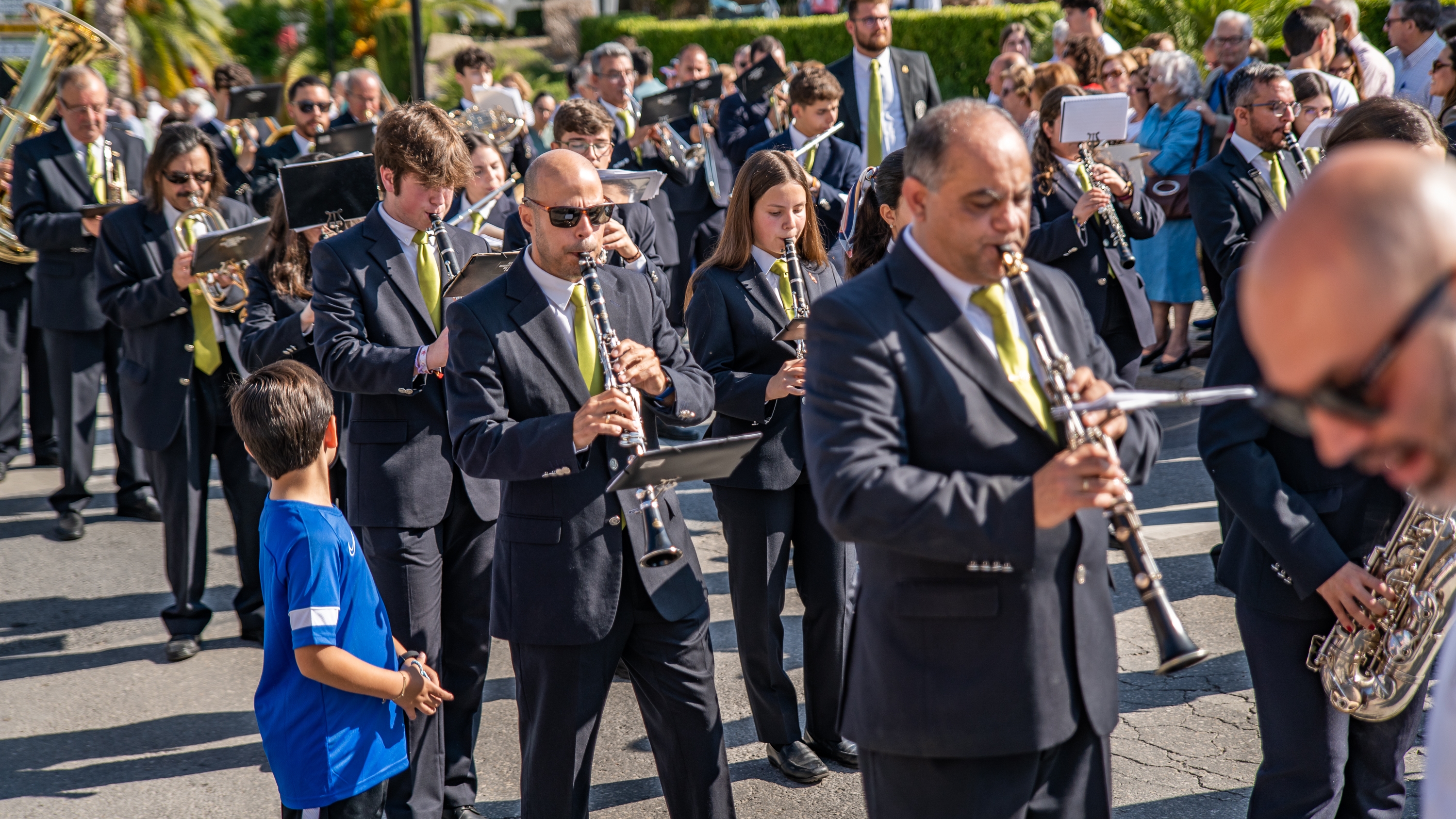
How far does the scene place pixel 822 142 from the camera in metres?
7.66

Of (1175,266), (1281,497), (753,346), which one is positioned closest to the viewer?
(1281,497)

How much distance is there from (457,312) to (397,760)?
4.10 ft

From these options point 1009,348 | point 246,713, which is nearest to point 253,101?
point 246,713

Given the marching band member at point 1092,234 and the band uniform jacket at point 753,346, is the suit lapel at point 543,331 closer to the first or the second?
the band uniform jacket at point 753,346

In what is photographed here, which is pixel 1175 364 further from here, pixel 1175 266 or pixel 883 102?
pixel 883 102

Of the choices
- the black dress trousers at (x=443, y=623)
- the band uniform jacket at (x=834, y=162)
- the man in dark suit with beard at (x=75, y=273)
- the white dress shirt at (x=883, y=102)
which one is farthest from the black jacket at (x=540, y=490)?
the white dress shirt at (x=883, y=102)

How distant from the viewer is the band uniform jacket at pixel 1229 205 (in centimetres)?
504

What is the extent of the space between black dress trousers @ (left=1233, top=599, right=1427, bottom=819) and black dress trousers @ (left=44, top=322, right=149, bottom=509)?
6.78 metres

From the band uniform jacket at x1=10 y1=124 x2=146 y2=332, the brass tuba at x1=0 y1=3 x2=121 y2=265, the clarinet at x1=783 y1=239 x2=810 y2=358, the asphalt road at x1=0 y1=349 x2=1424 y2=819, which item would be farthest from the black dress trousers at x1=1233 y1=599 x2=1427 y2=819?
the brass tuba at x1=0 y1=3 x2=121 y2=265

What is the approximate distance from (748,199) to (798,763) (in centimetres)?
204

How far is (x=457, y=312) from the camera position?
11.6ft

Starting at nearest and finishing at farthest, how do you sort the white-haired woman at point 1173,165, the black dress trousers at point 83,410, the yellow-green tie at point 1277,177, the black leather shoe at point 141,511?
the yellow-green tie at point 1277,177
the black dress trousers at point 83,410
the black leather shoe at point 141,511
the white-haired woman at point 1173,165

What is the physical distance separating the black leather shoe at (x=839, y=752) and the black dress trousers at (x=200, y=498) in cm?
291

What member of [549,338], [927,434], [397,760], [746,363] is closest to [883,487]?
[927,434]
